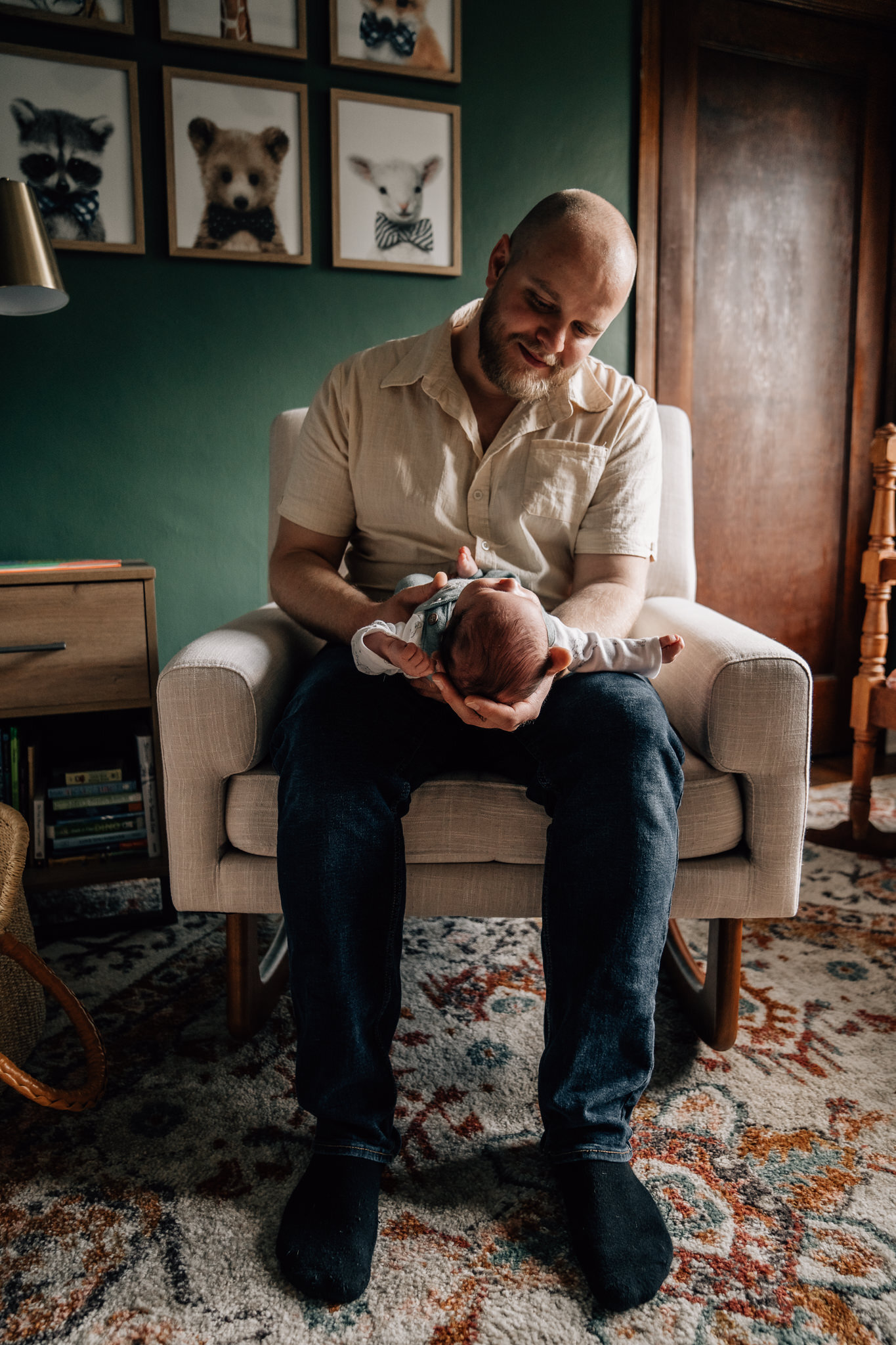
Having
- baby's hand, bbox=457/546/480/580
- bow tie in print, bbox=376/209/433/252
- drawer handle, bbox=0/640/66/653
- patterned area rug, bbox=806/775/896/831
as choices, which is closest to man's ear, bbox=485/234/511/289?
baby's hand, bbox=457/546/480/580

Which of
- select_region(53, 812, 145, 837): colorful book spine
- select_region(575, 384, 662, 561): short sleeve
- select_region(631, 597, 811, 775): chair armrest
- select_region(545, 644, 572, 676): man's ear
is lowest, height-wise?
select_region(53, 812, 145, 837): colorful book spine

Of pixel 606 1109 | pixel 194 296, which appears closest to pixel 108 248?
pixel 194 296

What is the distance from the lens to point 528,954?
1.51 m

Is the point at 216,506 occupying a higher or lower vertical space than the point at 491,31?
lower

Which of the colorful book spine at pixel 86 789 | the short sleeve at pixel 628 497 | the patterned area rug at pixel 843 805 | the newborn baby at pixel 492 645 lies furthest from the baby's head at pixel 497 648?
the patterned area rug at pixel 843 805

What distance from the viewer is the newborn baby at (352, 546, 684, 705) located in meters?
0.96

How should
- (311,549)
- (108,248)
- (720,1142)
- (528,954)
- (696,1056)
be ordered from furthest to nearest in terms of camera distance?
1. (108,248)
2. (528,954)
3. (311,549)
4. (696,1056)
5. (720,1142)

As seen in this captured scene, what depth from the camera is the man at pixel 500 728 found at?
0.89 meters

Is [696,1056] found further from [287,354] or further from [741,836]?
[287,354]

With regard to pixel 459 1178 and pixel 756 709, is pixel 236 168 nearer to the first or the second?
pixel 756 709

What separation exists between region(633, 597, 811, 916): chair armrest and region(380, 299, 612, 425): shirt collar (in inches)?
18.3

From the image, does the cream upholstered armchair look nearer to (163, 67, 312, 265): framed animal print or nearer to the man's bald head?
the man's bald head

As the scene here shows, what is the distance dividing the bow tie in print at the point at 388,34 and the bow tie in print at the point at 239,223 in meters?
0.47

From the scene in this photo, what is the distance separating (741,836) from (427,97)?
1938 millimetres
